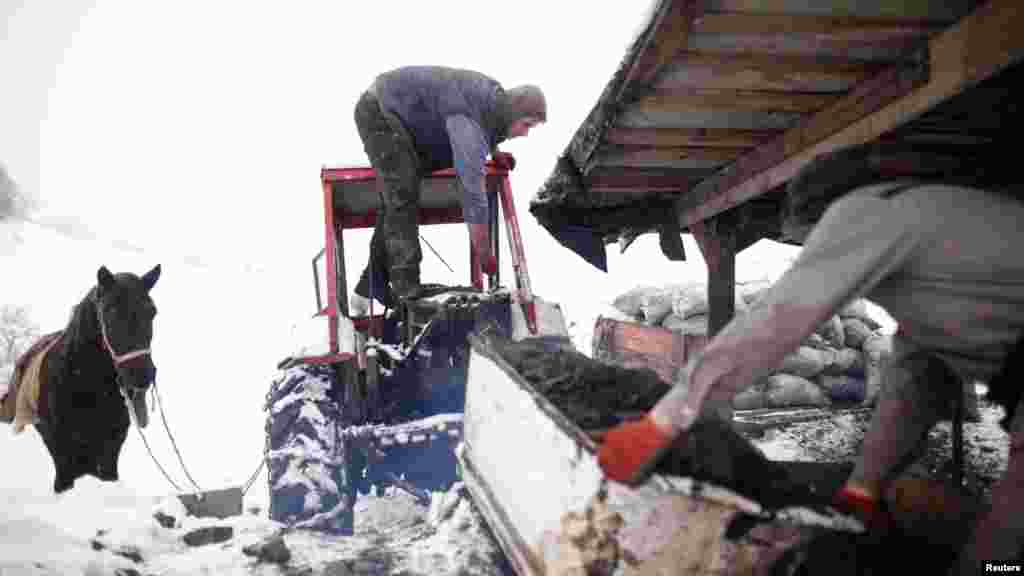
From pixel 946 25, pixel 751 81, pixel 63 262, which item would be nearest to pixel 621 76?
pixel 751 81

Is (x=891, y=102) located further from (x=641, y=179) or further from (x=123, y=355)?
(x=123, y=355)

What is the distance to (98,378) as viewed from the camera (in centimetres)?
387

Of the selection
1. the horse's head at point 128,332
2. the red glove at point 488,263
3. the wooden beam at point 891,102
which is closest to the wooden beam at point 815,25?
the wooden beam at point 891,102

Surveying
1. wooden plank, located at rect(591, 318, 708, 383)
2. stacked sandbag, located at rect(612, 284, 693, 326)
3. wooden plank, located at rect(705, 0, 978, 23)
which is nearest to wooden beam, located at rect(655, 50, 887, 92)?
wooden plank, located at rect(705, 0, 978, 23)

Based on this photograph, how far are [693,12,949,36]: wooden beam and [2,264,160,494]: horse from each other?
379 centimetres

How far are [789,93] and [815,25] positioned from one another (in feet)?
2.33

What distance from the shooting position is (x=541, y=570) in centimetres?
171

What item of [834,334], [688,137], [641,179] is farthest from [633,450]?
[834,334]

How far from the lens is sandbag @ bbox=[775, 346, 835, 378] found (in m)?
6.36

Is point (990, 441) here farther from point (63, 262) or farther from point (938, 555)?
point (63, 262)

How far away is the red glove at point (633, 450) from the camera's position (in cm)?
Result: 130

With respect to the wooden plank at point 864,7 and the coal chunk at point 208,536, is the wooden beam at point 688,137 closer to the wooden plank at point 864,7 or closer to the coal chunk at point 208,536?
the wooden plank at point 864,7

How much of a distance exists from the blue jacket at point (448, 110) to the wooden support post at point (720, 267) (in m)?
2.09

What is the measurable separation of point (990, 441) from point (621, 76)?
17.1 feet
